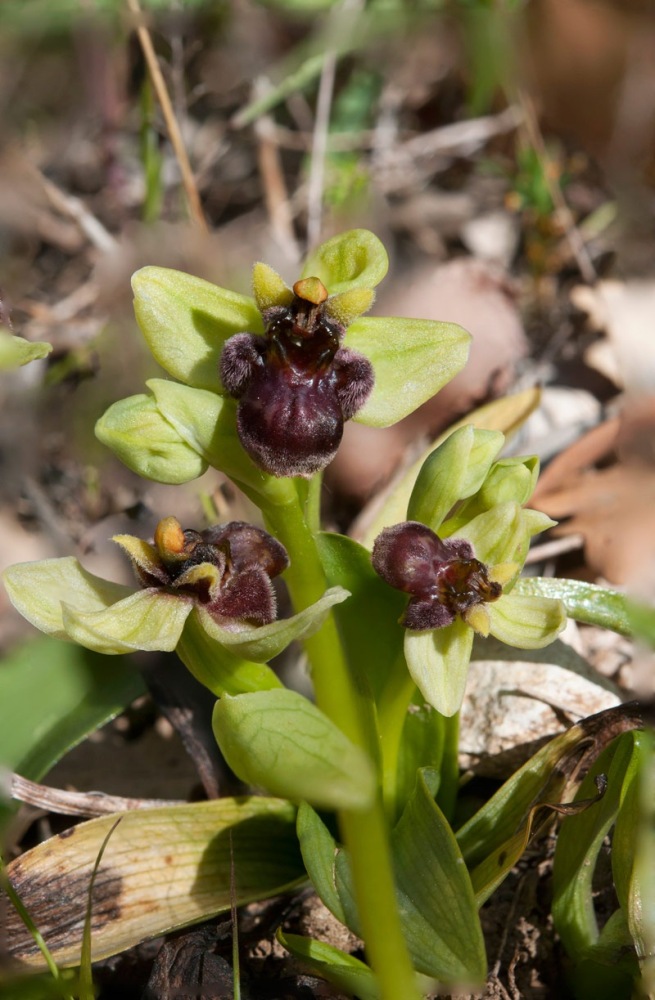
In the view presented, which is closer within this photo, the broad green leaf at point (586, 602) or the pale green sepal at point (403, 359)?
the pale green sepal at point (403, 359)

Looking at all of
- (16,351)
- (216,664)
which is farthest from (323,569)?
(16,351)

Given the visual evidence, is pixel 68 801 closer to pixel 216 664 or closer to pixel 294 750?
pixel 216 664

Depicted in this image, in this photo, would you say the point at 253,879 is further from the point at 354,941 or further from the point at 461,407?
the point at 461,407

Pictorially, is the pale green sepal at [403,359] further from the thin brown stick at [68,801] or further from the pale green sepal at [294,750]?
the thin brown stick at [68,801]

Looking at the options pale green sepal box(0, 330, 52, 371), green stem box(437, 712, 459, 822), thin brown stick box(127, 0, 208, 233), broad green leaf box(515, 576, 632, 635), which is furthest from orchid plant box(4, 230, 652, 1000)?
thin brown stick box(127, 0, 208, 233)

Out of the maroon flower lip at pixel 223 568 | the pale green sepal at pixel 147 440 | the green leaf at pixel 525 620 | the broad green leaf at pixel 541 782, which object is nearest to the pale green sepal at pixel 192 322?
the pale green sepal at pixel 147 440

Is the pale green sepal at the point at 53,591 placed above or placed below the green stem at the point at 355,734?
above
